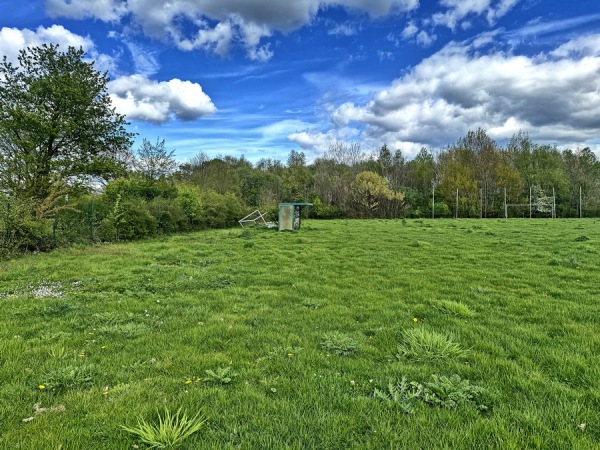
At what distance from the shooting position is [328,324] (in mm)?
5281

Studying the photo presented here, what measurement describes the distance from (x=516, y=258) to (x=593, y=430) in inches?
366

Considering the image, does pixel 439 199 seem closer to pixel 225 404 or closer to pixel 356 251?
pixel 356 251

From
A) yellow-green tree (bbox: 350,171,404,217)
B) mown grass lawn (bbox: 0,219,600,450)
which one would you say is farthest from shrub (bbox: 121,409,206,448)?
yellow-green tree (bbox: 350,171,404,217)

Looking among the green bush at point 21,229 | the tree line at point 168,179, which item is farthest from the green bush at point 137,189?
the green bush at point 21,229

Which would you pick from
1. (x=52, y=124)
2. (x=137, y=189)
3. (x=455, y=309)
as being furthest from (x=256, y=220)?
(x=455, y=309)

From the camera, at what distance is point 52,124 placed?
16906mm

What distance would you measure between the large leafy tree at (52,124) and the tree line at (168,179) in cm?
5

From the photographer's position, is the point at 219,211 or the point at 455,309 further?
the point at 219,211

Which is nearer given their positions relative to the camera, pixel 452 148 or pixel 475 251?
pixel 475 251

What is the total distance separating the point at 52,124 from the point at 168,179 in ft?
38.8

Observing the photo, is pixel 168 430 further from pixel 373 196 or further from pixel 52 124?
pixel 373 196

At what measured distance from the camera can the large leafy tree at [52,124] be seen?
1627 cm

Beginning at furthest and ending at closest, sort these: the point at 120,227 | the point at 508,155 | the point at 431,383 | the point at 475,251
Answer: the point at 508,155 < the point at 120,227 < the point at 475,251 < the point at 431,383

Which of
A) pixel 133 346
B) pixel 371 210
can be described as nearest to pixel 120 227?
pixel 133 346
